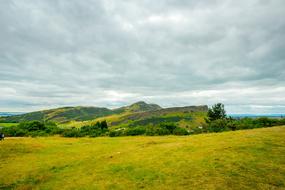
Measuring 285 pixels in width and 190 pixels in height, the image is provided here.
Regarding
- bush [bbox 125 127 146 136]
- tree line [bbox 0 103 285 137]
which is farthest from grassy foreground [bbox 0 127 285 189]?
bush [bbox 125 127 146 136]

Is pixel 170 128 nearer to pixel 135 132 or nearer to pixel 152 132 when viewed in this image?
pixel 152 132

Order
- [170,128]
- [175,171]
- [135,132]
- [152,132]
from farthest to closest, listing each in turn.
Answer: [170,128] < [135,132] < [152,132] < [175,171]

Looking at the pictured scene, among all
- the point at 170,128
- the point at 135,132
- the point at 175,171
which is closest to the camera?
the point at 175,171

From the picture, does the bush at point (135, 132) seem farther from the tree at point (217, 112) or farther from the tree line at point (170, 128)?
the tree at point (217, 112)

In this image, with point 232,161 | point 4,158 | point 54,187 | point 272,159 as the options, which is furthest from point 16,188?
point 272,159

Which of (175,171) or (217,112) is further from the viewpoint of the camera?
(217,112)

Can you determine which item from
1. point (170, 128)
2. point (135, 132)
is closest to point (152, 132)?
point (135, 132)

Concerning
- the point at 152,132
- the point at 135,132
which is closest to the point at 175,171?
the point at 152,132

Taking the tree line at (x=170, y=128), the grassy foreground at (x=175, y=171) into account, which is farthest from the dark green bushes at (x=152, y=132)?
the grassy foreground at (x=175, y=171)

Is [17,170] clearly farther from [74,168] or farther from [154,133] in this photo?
[154,133]

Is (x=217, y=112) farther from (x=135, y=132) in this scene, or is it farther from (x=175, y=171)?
(x=175, y=171)

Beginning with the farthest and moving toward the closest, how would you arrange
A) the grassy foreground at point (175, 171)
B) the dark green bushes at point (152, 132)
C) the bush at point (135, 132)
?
the bush at point (135, 132), the dark green bushes at point (152, 132), the grassy foreground at point (175, 171)

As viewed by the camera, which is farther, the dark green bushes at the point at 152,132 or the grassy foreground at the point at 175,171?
the dark green bushes at the point at 152,132

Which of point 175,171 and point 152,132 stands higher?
point 152,132
